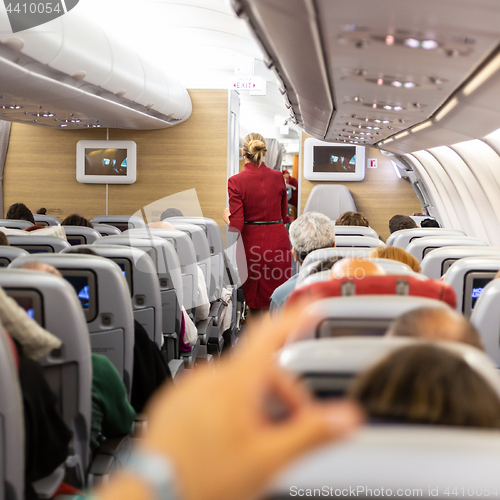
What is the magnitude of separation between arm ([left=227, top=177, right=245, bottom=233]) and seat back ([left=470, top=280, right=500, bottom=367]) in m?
3.41

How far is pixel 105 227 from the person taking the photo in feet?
20.2

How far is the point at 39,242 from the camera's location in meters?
3.85

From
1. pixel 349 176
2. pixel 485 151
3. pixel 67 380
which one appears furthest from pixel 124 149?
pixel 67 380

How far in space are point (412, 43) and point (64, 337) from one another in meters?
1.83

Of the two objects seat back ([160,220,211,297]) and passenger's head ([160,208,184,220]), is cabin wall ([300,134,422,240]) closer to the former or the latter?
passenger's head ([160,208,184,220])

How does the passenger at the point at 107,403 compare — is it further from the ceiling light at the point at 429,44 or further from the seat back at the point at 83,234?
the seat back at the point at 83,234

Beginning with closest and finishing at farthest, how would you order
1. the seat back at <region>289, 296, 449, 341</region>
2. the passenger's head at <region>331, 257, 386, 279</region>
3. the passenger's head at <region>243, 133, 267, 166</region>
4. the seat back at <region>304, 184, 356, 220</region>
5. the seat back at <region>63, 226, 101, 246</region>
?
the seat back at <region>289, 296, 449, 341</region>, the passenger's head at <region>331, 257, 386, 279</region>, the seat back at <region>63, 226, 101, 246</region>, the passenger's head at <region>243, 133, 267, 166</region>, the seat back at <region>304, 184, 356, 220</region>

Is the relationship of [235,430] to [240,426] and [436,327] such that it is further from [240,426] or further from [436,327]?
[436,327]

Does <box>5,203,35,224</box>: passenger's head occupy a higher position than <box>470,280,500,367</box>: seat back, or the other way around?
<box>5,203,35,224</box>: passenger's head

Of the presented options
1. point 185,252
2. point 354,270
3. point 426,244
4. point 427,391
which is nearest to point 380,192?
point 426,244

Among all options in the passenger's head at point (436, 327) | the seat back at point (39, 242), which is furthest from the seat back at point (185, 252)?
the passenger's head at point (436, 327)

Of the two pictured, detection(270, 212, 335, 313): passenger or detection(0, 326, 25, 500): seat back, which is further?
detection(270, 212, 335, 313): passenger

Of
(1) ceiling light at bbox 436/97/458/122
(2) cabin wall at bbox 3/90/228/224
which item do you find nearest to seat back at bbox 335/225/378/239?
(1) ceiling light at bbox 436/97/458/122

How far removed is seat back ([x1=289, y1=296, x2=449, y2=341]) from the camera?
134cm
